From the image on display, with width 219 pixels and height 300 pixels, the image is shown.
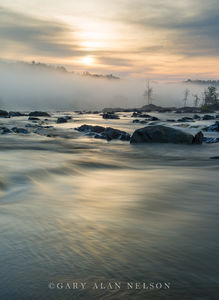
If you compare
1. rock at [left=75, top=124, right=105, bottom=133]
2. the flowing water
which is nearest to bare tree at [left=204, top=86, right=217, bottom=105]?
rock at [left=75, top=124, right=105, bottom=133]

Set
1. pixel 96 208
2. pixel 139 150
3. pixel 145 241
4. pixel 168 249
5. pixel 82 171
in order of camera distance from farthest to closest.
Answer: pixel 139 150, pixel 82 171, pixel 96 208, pixel 145 241, pixel 168 249

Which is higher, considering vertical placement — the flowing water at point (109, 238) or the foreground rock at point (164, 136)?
the foreground rock at point (164, 136)

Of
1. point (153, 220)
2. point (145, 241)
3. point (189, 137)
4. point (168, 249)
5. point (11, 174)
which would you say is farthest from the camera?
point (189, 137)

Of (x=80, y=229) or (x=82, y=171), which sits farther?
(x=82, y=171)

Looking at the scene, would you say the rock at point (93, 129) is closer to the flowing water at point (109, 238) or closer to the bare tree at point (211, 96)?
the flowing water at point (109, 238)

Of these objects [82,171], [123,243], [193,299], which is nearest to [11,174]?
[82,171]

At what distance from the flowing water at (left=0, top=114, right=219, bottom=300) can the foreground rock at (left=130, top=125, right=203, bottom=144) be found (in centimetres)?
519

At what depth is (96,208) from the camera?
3.01 metres

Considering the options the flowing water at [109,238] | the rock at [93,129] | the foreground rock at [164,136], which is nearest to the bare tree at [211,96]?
the rock at [93,129]

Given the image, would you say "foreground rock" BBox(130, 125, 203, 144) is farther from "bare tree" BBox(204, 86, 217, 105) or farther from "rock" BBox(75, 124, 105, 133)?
"bare tree" BBox(204, 86, 217, 105)

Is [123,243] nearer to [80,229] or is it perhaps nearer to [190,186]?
[80,229]

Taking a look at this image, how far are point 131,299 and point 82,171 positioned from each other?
4.09 meters

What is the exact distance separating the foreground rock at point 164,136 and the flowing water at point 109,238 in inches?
204

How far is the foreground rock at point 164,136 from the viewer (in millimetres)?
9766
